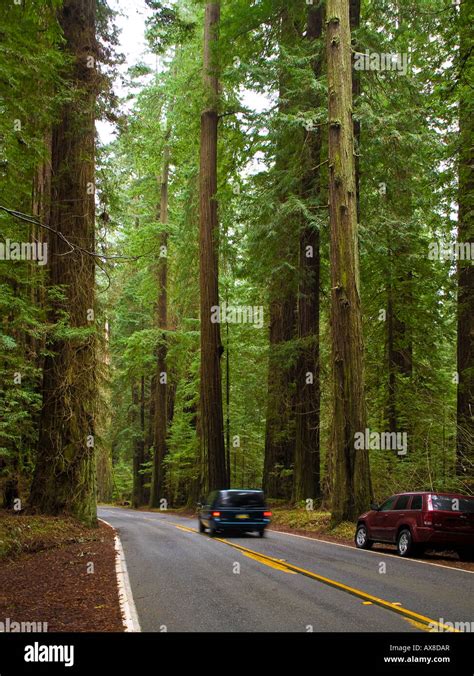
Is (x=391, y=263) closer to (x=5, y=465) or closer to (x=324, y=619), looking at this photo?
(x=5, y=465)

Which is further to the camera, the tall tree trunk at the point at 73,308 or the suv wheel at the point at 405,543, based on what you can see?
the tall tree trunk at the point at 73,308

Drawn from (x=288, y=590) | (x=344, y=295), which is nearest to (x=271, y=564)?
(x=288, y=590)

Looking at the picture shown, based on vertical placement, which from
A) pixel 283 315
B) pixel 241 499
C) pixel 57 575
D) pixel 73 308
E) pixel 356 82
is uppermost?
pixel 356 82

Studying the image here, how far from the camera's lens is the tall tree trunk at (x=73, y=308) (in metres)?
16.8

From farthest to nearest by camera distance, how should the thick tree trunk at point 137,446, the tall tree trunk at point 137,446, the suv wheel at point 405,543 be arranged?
the tall tree trunk at point 137,446, the thick tree trunk at point 137,446, the suv wheel at point 405,543

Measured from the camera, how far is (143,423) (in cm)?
4753

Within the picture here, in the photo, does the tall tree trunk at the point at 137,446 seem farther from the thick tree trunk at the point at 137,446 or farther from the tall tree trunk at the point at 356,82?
the tall tree trunk at the point at 356,82

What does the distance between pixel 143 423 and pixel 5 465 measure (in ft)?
93.6

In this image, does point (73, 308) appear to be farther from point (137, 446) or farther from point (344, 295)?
point (137, 446)

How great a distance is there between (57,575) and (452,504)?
7.91 meters

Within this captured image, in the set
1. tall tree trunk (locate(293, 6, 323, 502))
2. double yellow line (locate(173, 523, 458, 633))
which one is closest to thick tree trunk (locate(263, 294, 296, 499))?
tall tree trunk (locate(293, 6, 323, 502))

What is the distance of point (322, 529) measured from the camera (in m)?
18.5

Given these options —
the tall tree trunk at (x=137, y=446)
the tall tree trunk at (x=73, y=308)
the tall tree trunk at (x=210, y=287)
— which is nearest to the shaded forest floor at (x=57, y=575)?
the tall tree trunk at (x=73, y=308)
